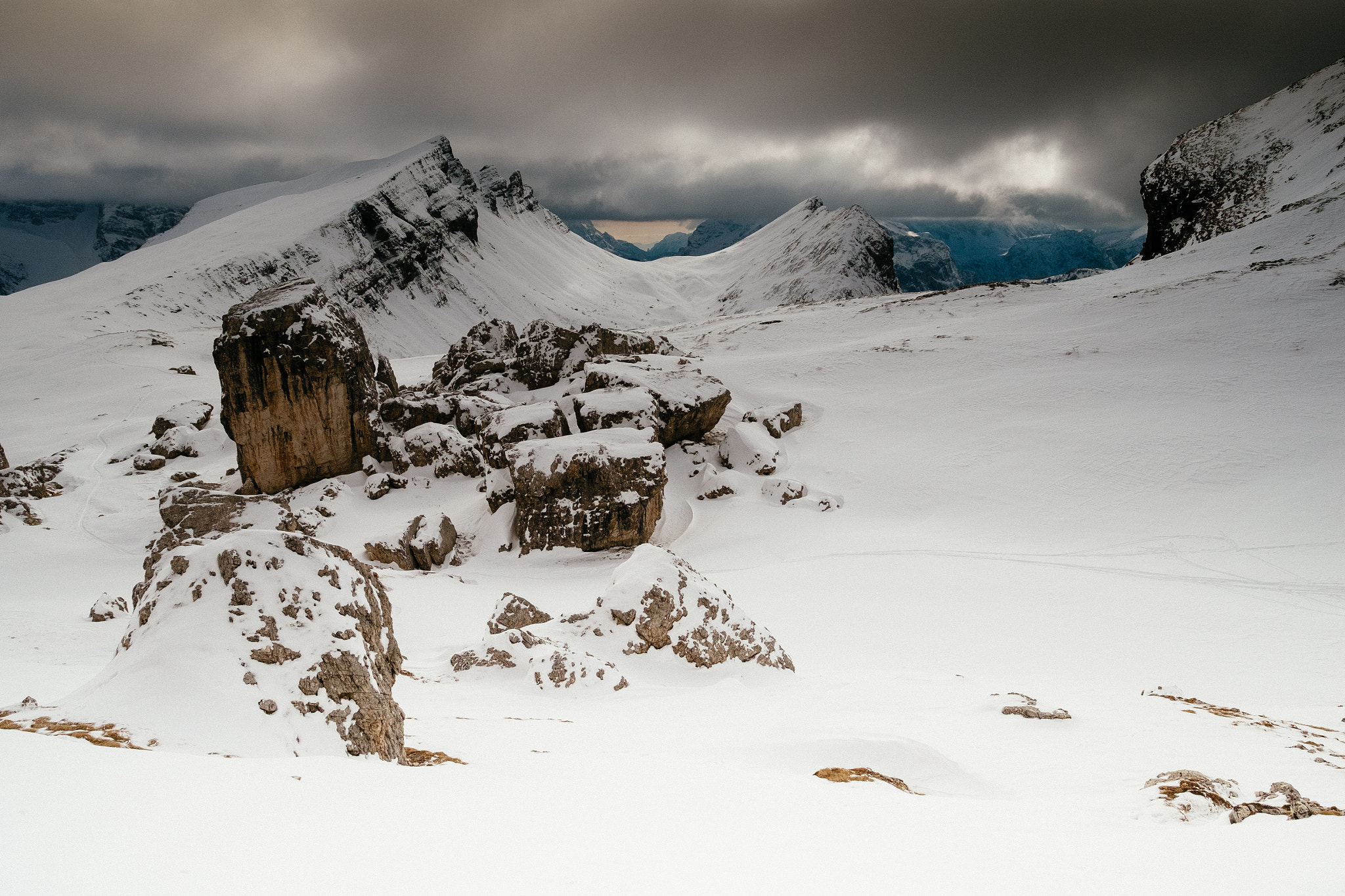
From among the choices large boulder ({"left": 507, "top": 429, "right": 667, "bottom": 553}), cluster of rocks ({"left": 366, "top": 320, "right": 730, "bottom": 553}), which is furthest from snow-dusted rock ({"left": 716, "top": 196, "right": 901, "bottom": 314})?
large boulder ({"left": 507, "top": 429, "right": 667, "bottom": 553})

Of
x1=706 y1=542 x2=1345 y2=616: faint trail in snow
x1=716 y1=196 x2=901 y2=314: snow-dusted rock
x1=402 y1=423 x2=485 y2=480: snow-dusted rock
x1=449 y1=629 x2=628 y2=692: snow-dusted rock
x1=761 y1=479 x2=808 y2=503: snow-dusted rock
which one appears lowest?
x1=706 y1=542 x2=1345 y2=616: faint trail in snow

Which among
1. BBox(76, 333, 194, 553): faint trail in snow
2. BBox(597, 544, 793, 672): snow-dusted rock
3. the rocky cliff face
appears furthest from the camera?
the rocky cliff face

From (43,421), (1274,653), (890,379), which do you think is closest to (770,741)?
(1274,653)

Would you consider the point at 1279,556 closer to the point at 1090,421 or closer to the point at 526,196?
the point at 1090,421

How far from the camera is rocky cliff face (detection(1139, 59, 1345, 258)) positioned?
52.4 metres

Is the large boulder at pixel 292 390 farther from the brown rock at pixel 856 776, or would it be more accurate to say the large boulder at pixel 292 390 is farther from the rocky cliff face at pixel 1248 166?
the rocky cliff face at pixel 1248 166

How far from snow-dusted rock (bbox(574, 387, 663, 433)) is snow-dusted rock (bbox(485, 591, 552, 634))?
1189cm

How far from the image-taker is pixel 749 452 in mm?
26875

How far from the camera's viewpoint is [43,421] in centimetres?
3656

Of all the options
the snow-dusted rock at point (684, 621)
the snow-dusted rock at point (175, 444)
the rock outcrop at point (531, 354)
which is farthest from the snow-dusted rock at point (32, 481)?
the snow-dusted rock at point (684, 621)

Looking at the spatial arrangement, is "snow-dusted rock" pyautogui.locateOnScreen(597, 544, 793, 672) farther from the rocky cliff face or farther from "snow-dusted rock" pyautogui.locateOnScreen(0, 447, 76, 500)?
the rocky cliff face

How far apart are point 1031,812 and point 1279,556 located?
18.4 m

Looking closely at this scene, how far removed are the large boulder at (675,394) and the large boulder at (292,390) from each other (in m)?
10.2

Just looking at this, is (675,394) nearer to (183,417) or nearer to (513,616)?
(513,616)
